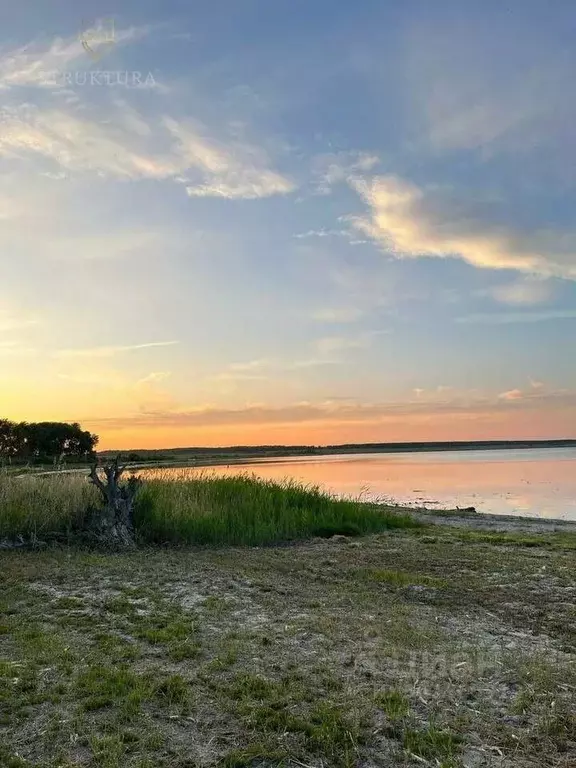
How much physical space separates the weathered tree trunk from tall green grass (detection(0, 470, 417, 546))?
33cm

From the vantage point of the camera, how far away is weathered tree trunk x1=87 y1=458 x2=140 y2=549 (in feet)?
33.5

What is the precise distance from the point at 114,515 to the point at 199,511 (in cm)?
172

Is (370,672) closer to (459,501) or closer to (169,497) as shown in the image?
(169,497)

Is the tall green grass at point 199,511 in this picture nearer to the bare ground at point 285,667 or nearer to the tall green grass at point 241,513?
the tall green grass at point 241,513

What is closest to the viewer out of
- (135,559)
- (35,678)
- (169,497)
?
(35,678)

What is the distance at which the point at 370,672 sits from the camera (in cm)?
432

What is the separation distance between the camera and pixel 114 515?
416 inches

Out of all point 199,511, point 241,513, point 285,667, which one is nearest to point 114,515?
point 199,511

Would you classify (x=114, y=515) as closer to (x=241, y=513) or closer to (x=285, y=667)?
(x=241, y=513)

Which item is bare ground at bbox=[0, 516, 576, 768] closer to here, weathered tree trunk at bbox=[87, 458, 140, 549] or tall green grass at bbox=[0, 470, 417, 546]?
weathered tree trunk at bbox=[87, 458, 140, 549]

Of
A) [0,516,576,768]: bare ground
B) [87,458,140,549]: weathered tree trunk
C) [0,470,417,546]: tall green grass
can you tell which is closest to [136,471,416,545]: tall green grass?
[0,470,417,546]: tall green grass

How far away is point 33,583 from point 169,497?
5.32 meters

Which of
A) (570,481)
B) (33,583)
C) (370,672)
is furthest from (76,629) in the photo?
(570,481)

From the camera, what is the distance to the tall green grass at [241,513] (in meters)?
11.1
